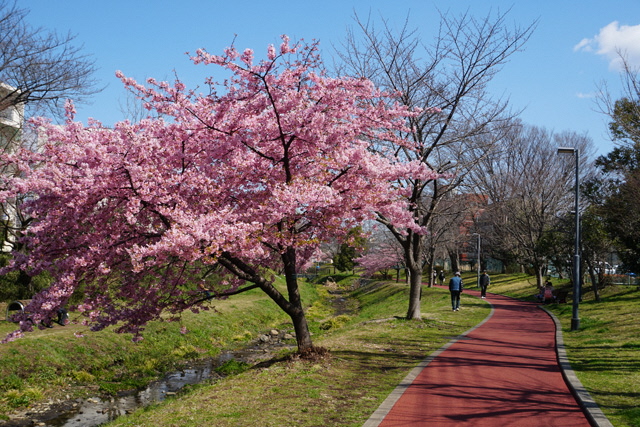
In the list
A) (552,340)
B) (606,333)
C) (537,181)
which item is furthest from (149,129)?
(537,181)

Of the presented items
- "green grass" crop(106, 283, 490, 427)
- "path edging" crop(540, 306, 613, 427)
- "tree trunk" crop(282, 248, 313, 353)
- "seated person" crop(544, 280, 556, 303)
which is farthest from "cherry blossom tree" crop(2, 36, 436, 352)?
"seated person" crop(544, 280, 556, 303)

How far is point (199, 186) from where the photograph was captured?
30.8 ft

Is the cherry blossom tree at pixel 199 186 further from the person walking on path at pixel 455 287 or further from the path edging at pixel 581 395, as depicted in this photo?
the person walking on path at pixel 455 287

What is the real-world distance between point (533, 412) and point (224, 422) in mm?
4742

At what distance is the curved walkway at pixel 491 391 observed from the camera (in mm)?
7594

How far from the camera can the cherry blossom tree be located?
8672mm

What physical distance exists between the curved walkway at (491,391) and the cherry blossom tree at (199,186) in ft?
10.4

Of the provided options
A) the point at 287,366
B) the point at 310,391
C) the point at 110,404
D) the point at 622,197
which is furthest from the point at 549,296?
the point at 110,404

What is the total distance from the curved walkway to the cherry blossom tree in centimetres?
318

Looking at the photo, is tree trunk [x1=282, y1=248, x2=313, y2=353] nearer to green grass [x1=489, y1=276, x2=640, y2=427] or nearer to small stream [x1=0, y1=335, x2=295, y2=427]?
small stream [x1=0, y1=335, x2=295, y2=427]

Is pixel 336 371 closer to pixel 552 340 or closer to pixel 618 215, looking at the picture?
pixel 552 340

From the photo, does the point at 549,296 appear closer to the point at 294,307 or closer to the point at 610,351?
the point at 610,351

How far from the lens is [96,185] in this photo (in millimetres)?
8523

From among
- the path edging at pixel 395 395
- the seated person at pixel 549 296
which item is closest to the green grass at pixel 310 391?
the path edging at pixel 395 395
